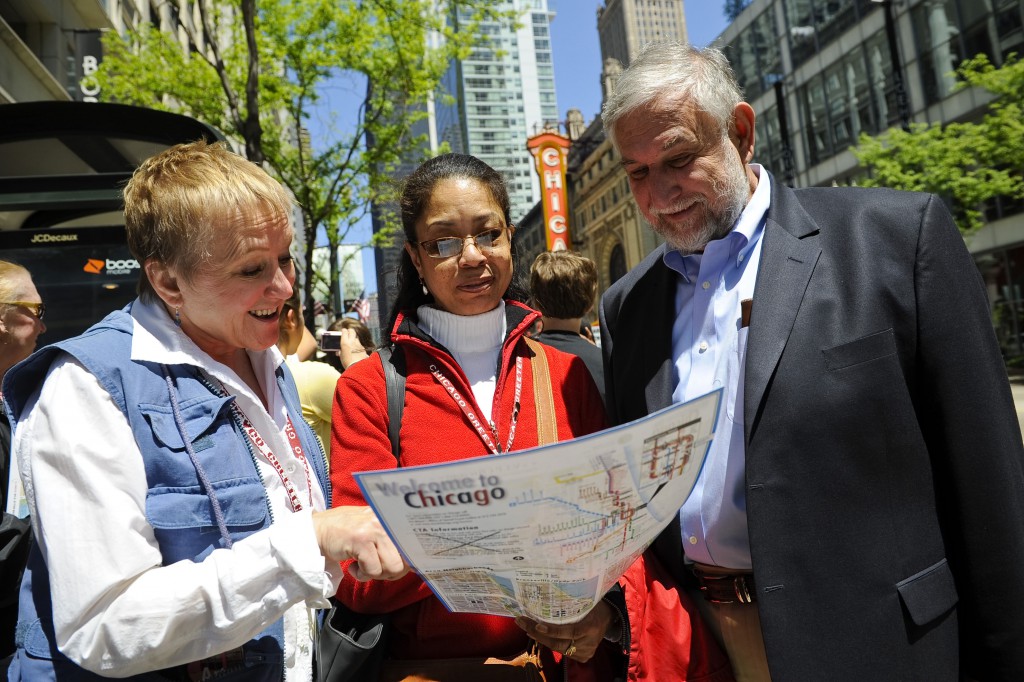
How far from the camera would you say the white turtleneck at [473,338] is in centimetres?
235

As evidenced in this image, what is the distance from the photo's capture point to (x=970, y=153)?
1906cm

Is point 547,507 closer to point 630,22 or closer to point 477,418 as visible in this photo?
point 477,418

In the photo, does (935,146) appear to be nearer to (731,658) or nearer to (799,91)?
(799,91)

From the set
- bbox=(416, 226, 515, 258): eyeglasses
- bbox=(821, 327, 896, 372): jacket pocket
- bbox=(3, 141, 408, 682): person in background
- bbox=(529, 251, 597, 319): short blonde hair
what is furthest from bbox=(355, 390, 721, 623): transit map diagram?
bbox=(529, 251, 597, 319): short blonde hair

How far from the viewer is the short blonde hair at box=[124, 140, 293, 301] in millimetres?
1770

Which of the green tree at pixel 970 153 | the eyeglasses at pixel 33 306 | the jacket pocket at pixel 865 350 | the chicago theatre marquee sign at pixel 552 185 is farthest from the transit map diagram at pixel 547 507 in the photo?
the chicago theatre marquee sign at pixel 552 185

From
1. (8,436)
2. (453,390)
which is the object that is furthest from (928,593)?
(8,436)

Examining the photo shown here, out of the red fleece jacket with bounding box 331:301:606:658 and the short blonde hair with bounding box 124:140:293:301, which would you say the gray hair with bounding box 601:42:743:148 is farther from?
the short blonde hair with bounding box 124:140:293:301

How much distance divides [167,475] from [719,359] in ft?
5.19

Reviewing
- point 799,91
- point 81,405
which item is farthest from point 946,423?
point 799,91

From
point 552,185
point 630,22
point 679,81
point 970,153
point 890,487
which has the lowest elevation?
point 890,487

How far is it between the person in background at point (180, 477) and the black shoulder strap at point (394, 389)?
261 mm

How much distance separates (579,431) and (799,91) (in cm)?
3585

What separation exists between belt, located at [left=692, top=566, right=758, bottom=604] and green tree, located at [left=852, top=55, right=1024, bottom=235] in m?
19.0
